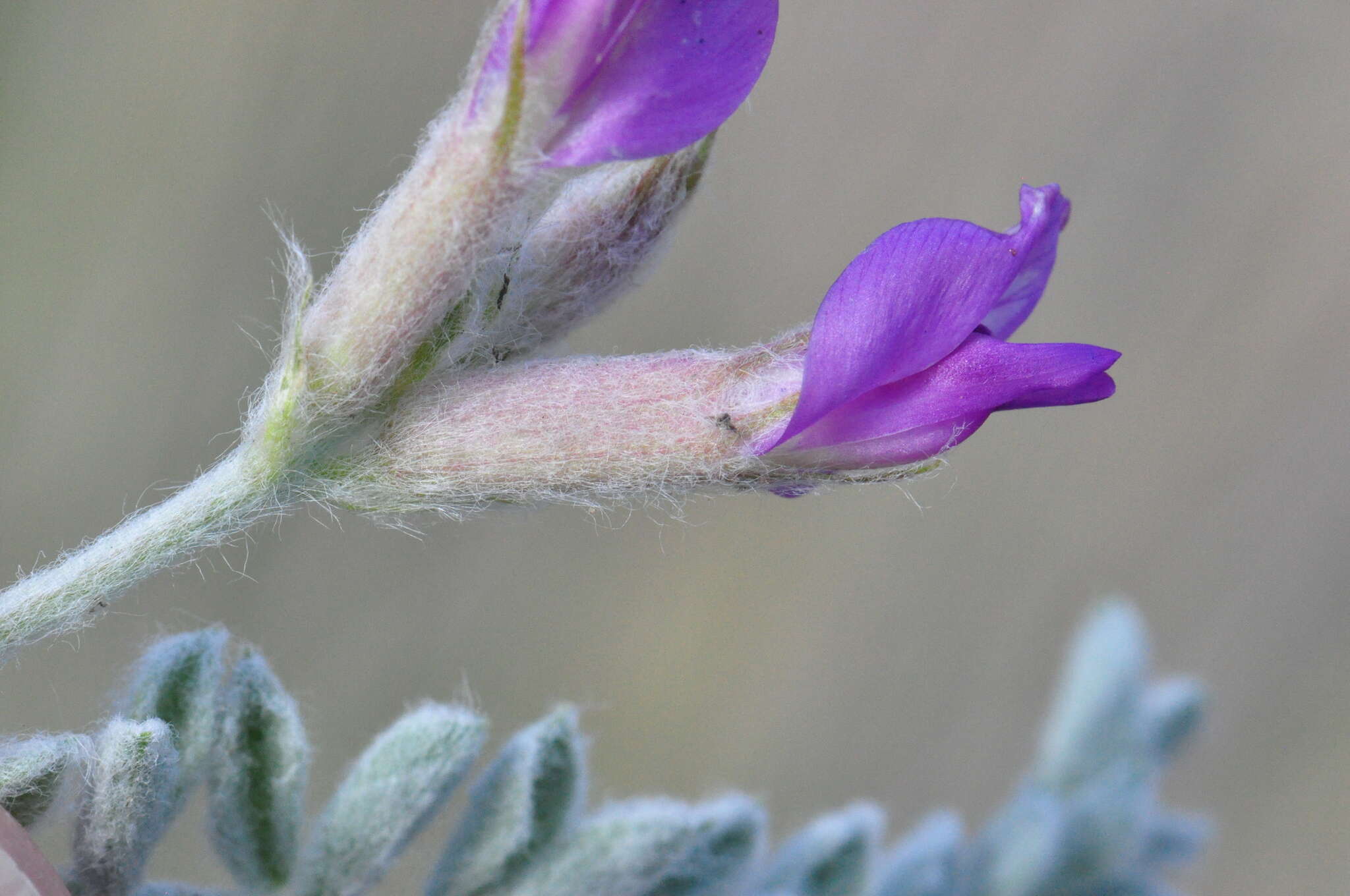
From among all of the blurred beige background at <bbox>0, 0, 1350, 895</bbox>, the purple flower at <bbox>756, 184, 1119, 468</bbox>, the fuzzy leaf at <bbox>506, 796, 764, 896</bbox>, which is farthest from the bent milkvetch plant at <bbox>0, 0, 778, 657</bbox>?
the blurred beige background at <bbox>0, 0, 1350, 895</bbox>

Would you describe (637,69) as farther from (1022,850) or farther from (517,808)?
(1022,850)

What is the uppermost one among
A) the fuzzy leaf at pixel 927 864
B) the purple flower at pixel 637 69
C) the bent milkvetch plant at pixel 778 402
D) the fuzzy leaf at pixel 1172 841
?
the purple flower at pixel 637 69

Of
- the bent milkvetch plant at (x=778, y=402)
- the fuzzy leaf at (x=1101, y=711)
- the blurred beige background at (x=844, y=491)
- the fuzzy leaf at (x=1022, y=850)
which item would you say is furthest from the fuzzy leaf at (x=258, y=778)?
the blurred beige background at (x=844, y=491)

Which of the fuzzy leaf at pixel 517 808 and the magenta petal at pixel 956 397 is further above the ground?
the magenta petal at pixel 956 397

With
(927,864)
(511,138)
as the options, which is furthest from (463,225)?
(927,864)

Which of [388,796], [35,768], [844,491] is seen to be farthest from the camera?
[844,491]

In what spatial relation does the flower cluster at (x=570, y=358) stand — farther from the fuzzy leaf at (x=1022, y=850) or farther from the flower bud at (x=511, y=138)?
the fuzzy leaf at (x=1022, y=850)

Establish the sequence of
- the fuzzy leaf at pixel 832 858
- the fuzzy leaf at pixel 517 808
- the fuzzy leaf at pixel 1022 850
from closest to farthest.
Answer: the fuzzy leaf at pixel 517 808 < the fuzzy leaf at pixel 832 858 < the fuzzy leaf at pixel 1022 850
